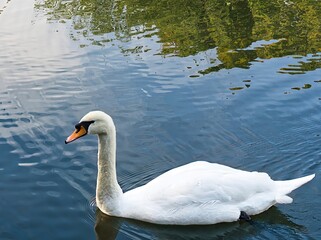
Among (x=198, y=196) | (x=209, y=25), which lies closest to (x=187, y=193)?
(x=198, y=196)

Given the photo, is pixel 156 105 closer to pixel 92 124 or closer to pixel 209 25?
pixel 92 124

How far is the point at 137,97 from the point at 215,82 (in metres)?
1.78

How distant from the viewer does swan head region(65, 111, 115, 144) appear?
736cm

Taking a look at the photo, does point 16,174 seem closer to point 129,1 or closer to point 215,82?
point 215,82

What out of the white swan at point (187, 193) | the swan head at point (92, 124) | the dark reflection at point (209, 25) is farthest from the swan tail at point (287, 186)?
the dark reflection at point (209, 25)

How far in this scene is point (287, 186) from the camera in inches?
294

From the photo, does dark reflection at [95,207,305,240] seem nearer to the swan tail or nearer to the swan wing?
the swan wing

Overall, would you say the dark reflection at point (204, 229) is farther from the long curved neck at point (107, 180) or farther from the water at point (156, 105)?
the long curved neck at point (107, 180)

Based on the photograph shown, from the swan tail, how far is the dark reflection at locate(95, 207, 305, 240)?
230mm

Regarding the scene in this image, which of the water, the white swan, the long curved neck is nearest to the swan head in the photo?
the white swan

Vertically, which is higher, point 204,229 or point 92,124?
point 92,124

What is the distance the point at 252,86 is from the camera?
38.6 ft

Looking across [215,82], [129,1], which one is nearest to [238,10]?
[129,1]

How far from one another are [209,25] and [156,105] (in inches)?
260
